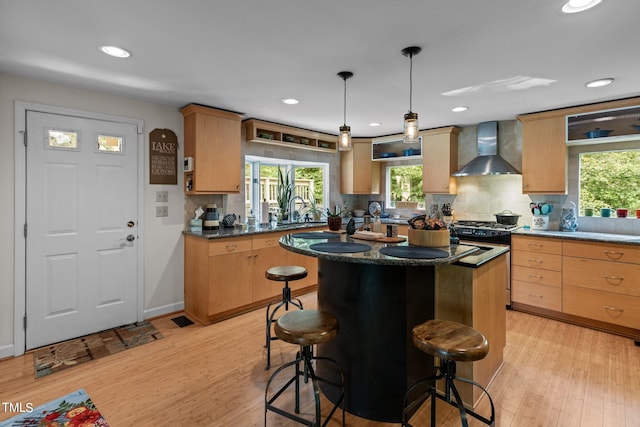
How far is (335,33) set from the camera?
2002 mm

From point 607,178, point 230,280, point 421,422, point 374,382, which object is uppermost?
point 607,178

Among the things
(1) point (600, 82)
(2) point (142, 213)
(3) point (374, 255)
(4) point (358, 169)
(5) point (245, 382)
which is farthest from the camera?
(4) point (358, 169)

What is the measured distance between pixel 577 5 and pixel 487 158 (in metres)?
2.71

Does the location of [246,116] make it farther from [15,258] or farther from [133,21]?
[15,258]

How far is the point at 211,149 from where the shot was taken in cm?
361

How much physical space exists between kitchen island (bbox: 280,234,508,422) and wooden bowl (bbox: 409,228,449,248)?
0.29ft

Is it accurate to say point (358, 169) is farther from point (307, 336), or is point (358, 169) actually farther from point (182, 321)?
point (307, 336)

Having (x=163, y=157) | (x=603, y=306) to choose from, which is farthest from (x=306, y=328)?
(x=603, y=306)

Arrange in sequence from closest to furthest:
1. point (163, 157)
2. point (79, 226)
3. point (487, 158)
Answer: point (79, 226)
point (163, 157)
point (487, 158)

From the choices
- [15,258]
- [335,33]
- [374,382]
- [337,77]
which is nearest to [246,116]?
[337,77]

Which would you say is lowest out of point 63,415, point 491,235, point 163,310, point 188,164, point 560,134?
point 63,415

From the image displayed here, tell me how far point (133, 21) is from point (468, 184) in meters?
4.35

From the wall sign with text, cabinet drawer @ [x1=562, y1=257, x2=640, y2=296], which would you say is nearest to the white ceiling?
the wall sign with text

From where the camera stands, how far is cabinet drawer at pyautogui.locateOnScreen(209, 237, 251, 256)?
334 centimetres
